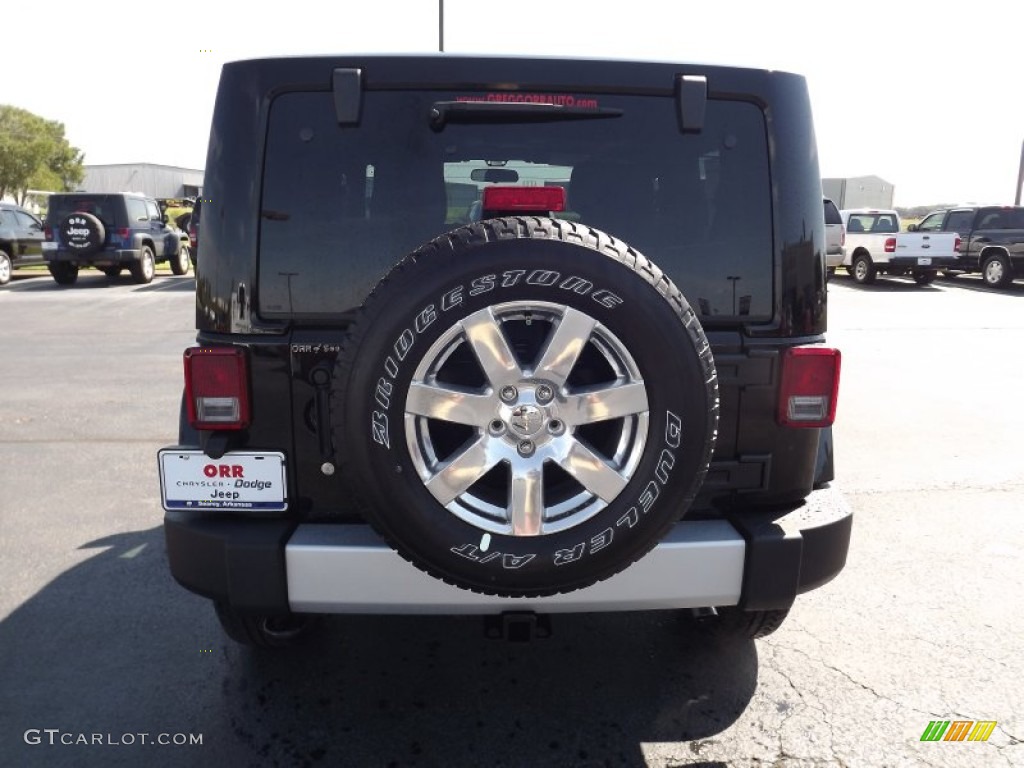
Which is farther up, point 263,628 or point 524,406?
point 524,406

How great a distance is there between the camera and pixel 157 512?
169 inches

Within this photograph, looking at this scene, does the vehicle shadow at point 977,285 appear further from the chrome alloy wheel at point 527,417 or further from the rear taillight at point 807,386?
the chrome alloy wheel at point 527,417

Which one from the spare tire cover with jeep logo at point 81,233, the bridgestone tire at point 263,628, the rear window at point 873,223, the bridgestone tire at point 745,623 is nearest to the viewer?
the bridgestone tire at point 263,628

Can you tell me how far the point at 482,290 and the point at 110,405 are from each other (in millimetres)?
5785

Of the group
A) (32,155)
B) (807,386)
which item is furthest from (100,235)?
(32,155)

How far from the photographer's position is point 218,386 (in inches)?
88.0

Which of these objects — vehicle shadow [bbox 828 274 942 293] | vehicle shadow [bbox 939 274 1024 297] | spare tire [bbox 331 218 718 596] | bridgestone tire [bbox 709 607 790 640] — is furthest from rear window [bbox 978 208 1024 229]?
spare tire [bbox 331 218 718 596]

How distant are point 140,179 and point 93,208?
241 feet

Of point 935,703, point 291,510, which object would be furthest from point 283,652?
point 935,703

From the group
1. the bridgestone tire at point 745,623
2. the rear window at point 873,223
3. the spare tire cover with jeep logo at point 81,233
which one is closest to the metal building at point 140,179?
the spare tire cover with jeep logo at point 81,233

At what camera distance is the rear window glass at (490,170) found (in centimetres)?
220

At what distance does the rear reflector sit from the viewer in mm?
2084

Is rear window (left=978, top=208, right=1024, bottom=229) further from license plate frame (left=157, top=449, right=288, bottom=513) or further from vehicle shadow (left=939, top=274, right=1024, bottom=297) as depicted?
license plate frame (left=157, top=449, right=288, bottom=513)

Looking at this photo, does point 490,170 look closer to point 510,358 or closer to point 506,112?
point 506,112
